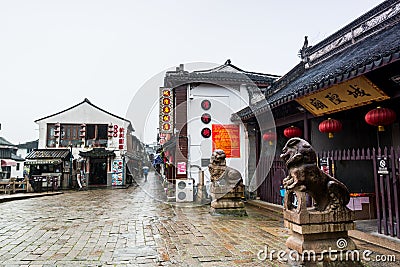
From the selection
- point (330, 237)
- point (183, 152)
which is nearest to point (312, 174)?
point (330, 237)

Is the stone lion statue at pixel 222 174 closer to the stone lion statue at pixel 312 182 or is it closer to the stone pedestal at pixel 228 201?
the stone pedestal at pixel 228 201

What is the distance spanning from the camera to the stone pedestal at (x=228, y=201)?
8305 millimetres

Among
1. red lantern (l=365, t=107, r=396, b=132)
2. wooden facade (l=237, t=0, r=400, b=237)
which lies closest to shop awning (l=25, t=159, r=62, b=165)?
wooden facade (l=237, t=0, r=400, b=237)

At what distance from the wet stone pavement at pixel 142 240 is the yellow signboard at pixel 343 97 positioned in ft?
10.0

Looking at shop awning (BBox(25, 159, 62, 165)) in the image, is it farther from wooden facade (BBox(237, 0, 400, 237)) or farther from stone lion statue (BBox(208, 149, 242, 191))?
stone lion statue (BBox(208, 149, 242, 191))

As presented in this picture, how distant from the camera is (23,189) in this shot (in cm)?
1856

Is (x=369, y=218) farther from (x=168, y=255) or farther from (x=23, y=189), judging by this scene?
(x=23, y=189)

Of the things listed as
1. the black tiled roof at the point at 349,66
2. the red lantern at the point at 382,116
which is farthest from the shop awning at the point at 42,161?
the red lantern at the point at 382,116

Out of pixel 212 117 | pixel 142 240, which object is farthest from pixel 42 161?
pixel 142 240

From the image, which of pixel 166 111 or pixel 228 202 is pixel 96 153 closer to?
pixel 166 111

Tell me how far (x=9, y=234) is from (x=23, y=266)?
111 inches

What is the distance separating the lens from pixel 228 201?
8391 millimetres

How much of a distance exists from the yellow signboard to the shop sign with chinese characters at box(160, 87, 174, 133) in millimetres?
6445

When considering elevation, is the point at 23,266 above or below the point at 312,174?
below
